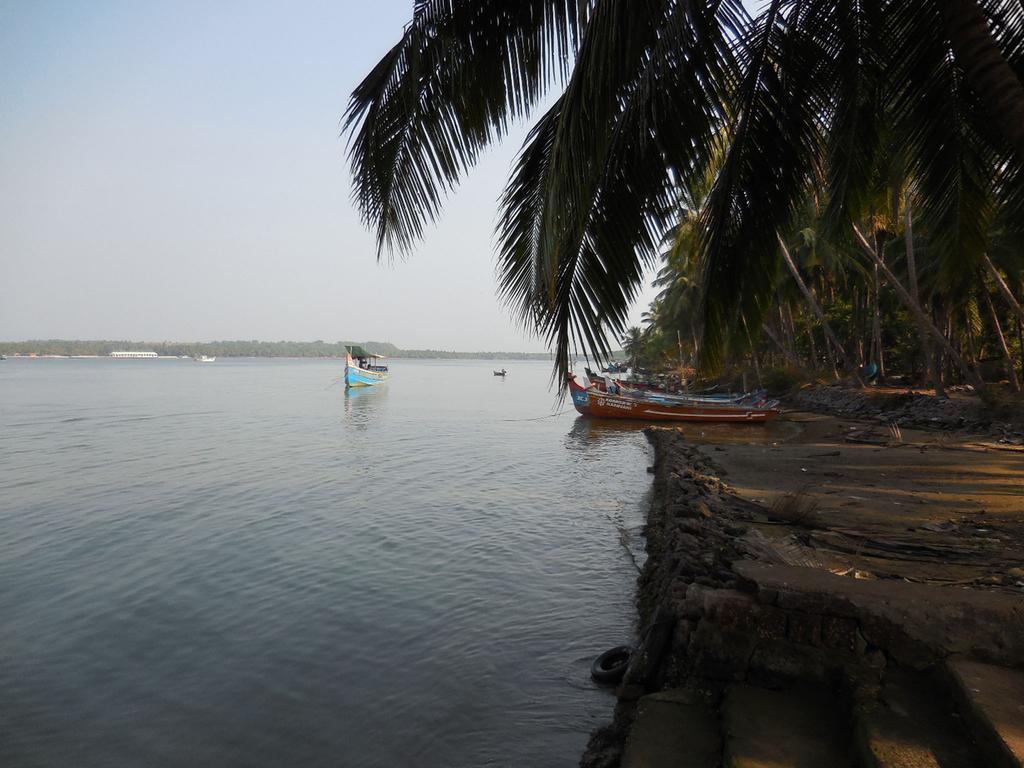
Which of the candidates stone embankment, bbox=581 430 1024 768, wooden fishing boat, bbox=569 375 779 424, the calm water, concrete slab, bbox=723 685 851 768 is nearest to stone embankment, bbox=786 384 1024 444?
wooden fishing boat, bbox=569 375 779 424

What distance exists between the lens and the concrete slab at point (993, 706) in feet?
8.95

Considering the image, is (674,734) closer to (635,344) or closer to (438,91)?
(438,91)

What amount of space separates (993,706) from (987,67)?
130 inches

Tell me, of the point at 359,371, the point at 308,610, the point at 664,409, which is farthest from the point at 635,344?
the point at 308,610

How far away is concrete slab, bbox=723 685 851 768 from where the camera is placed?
3.34 m

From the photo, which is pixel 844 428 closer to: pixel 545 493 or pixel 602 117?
pixel 545 493

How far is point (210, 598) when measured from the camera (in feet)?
27.2

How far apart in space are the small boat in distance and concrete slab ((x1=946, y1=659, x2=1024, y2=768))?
173 ft

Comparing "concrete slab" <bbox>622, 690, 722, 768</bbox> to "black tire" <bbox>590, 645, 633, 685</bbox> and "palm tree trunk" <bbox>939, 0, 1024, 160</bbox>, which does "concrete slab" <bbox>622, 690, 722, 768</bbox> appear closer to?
"black tire" <bbox>590, 645, 633, 685</bbox>

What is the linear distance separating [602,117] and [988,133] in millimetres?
3192

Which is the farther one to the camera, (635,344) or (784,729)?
(635,344)

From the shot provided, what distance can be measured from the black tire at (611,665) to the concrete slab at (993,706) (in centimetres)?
263

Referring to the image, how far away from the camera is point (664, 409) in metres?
31.2

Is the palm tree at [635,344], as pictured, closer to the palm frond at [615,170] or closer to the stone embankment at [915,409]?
the stone embankment at [915,409]
